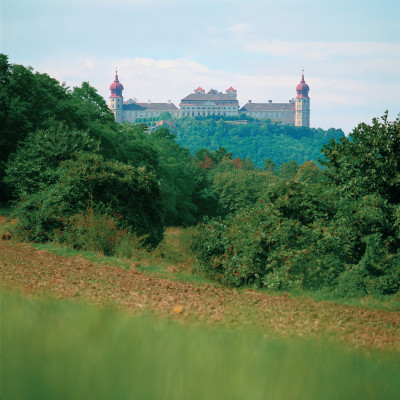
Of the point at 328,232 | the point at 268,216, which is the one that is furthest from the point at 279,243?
the point at 328,232

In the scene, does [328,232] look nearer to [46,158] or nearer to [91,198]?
[91,198]

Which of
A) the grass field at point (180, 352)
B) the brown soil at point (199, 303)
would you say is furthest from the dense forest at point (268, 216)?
the grass field at point (180, 352)

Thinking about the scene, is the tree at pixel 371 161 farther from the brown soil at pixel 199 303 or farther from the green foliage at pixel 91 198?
the green foliage at pixel 91 198

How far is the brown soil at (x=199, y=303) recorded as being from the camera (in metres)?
7.01

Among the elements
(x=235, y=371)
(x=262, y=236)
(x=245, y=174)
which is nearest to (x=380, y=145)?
(x=262, y=236)

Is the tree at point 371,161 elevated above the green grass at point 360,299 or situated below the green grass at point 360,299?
above

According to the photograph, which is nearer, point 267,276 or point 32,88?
point 267,276

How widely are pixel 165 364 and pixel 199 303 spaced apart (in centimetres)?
458

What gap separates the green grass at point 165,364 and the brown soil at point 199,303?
4.79ft

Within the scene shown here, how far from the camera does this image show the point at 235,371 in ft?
13.7

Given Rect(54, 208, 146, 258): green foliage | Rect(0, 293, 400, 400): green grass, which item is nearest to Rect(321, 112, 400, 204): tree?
Rect(54, 208, 146, 258): green foliage

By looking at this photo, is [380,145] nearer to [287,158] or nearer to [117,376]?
[117,376]

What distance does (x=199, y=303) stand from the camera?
880 cm

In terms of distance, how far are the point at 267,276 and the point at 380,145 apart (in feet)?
17.3
